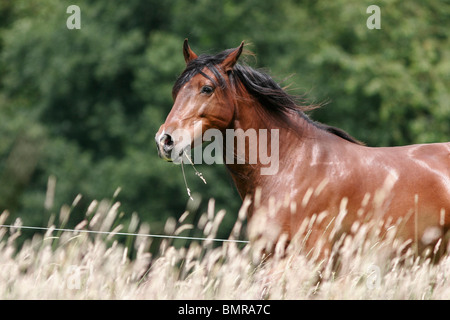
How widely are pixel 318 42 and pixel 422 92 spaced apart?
13.6 feet

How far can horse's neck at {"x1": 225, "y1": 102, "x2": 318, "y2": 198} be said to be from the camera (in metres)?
5.00

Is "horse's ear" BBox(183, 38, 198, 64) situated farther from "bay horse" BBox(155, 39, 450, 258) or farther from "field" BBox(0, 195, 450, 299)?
"field" BBox(0, 195, 450, 299)

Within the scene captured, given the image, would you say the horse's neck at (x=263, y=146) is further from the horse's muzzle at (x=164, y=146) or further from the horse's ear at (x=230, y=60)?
the horse's muzzle at (x=164, y=146)

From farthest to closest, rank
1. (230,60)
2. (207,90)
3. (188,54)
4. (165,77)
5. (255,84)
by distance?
(165,77)
(188,54)
(255,84)
(230,60)
(207,90)

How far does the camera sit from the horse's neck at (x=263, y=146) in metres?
5.00

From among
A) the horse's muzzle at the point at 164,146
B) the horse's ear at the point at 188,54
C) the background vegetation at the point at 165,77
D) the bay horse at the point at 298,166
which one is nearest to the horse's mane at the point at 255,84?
the bay horse at the point at 298,166

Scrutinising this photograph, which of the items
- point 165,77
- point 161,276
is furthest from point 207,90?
point 165,77

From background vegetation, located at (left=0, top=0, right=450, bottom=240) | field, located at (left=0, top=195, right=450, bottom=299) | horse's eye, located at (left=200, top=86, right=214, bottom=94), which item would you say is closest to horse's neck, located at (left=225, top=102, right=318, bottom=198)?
horse's eye, located at (left=200, top=86, right=214, bottom=94)

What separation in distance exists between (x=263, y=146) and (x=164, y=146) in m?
0.85

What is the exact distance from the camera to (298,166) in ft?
16.4

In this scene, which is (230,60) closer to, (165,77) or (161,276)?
(161,276)

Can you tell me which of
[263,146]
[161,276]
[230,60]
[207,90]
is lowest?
[161,276]
